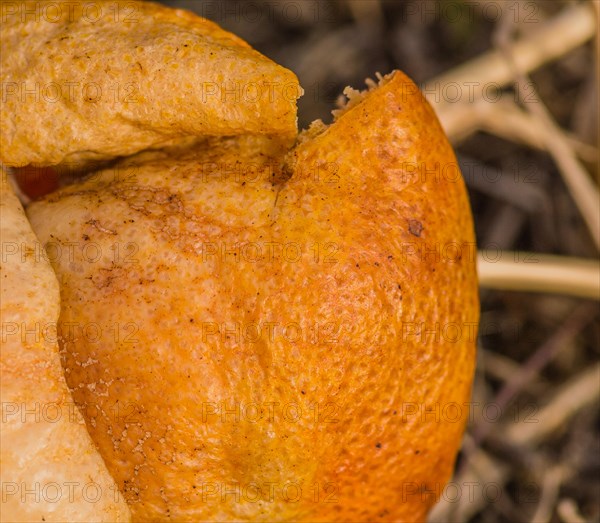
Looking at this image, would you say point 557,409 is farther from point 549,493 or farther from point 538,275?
point 538,275

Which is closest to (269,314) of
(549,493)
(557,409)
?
(549,493)

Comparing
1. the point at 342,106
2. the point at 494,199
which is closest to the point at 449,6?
the point at 494,199

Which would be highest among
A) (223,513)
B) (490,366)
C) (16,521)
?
(16,521)

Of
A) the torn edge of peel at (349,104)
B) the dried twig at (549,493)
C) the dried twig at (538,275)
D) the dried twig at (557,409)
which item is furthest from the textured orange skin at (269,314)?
the dried twig at (557,409)

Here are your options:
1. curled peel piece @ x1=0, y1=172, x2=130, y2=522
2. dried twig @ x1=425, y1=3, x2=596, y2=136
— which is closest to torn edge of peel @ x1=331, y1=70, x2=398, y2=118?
curled peel piece @ x1=0, y1=172, x2=130, y2=522

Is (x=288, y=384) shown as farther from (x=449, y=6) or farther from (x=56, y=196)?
(x=449, y=6)

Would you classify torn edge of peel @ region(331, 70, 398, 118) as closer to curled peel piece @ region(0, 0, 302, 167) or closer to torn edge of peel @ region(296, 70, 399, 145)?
torn edge of peel @ region(296, 70, 399, 145)
